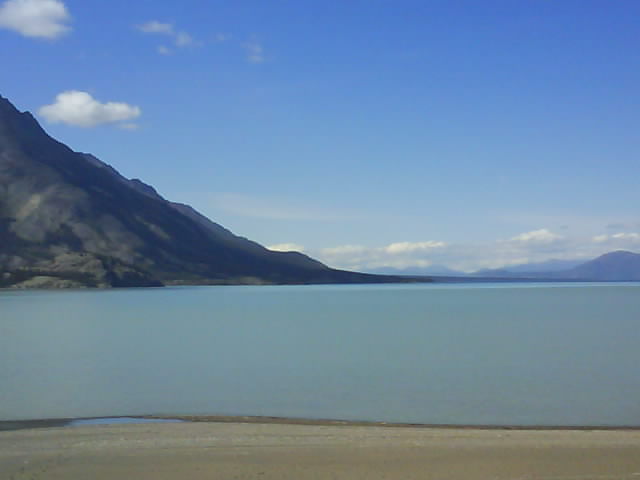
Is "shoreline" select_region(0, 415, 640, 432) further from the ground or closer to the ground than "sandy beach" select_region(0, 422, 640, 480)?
closer to the ground

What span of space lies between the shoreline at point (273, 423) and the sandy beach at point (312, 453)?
1084 millimetres

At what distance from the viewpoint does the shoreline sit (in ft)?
92.3

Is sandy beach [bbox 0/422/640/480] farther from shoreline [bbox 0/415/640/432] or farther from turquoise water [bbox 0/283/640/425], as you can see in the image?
turquoise water [bbox 0/283/640/425]

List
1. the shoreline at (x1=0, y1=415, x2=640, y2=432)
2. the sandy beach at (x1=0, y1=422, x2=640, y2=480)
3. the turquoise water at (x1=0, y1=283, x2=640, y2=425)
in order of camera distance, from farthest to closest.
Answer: the turquoise water at (x1=0, y1=283, x2=640, y2=425) < the shoreline at (x1=0, y1=415, x2=640, y2=432) < the sandy beach at (x1=0, y1=422, x2=640, y2=480)

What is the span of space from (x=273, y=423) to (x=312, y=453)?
6890mm

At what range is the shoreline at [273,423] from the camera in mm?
28138

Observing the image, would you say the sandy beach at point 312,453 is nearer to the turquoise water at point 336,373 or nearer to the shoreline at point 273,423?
the shoreline at point 273,423

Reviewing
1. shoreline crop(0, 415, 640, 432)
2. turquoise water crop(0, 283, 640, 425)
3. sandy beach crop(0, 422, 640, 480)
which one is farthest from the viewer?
turquoise water crop(0, 283, 640, 425)

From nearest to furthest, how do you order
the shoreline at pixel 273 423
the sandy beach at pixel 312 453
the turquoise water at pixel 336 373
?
the sandy beach at pixel 312 453, the shoreline at pixel 273 423, the turquoise water at pixel 336 373

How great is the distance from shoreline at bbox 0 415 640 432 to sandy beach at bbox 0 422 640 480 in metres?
1.08

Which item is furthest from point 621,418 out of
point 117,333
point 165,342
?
point 117,333

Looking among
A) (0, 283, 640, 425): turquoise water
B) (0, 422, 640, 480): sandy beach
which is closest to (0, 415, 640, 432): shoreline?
(0, 283, 640, 425): turquoise water

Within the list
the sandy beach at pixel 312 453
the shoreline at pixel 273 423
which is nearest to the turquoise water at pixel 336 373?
the shoreline at pixel 273 423

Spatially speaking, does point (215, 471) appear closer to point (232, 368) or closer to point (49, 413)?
point (49, 413)
